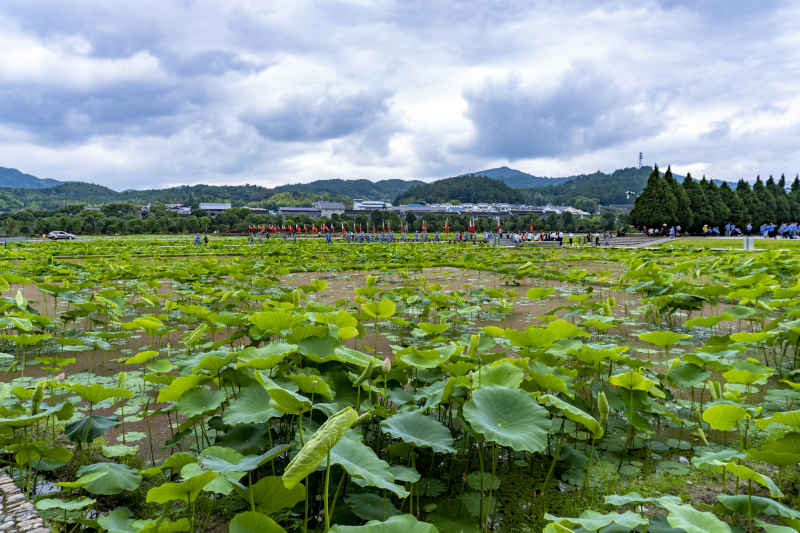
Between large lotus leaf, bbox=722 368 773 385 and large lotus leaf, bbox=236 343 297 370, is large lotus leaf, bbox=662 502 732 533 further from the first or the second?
large lotus leaf, bbox=236 343 297 370

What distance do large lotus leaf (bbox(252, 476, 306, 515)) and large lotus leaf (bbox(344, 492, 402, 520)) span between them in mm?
312

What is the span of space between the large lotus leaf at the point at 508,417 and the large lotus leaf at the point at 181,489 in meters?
0.87

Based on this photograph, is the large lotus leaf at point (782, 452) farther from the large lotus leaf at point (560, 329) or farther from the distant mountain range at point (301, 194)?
the distant mountain range at point (301, 194)

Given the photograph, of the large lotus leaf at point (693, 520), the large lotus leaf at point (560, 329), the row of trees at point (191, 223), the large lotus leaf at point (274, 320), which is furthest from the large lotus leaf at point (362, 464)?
the row of trees at point (191, 223)

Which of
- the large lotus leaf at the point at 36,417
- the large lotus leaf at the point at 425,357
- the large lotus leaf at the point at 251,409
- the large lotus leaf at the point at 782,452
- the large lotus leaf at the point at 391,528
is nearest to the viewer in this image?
the large lotus leaf at the point at 391,528

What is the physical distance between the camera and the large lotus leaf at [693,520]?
1241 millimetres

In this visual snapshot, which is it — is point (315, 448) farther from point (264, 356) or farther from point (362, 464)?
point (264, 356)

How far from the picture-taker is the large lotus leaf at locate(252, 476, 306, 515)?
1.50 meters

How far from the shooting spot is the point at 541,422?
179 cm

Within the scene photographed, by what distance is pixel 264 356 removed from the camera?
7.59ft

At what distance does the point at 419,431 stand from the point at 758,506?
1.20 metres

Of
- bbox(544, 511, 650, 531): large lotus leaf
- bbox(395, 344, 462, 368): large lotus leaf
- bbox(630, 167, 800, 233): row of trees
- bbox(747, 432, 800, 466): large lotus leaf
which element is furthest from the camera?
bbox(630, 167, 800, 233): row of trees

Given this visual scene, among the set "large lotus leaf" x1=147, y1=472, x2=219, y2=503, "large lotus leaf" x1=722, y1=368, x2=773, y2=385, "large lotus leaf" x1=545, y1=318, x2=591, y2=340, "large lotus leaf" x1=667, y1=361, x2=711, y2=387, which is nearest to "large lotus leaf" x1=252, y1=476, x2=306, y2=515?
"large lotus leaf" x1=147, y1=472, x2=219, y2=503

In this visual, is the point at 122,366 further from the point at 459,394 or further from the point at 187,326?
the point at 459,394
